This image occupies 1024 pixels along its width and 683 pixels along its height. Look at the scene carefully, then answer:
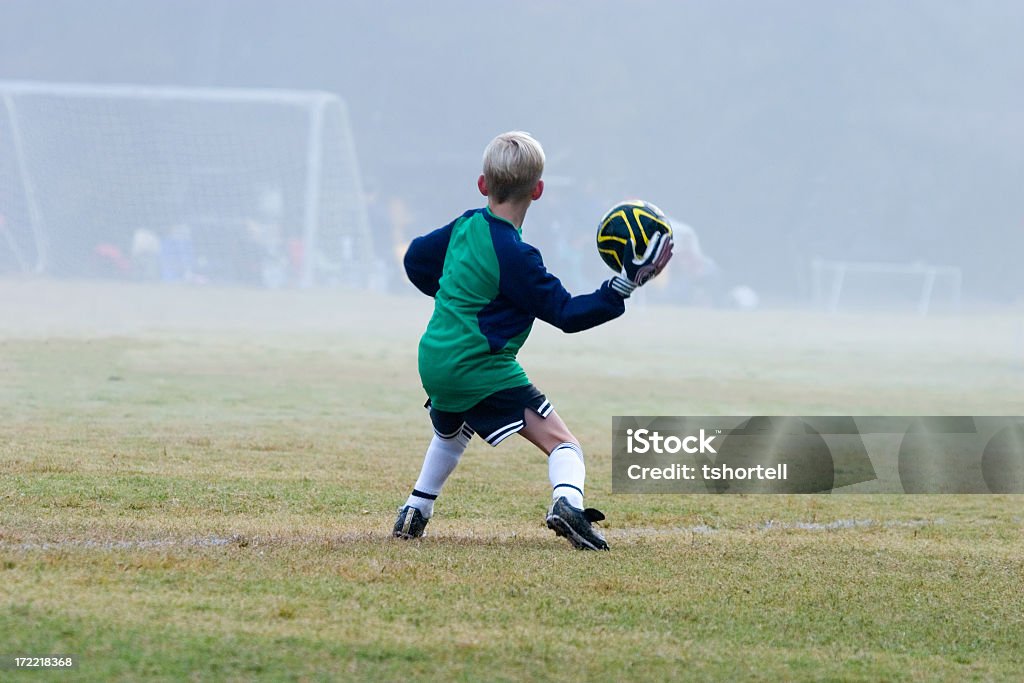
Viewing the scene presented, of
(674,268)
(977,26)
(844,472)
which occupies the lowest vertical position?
(844,472)

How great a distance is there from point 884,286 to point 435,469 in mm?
37878

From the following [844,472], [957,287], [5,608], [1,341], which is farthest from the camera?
[957,287]

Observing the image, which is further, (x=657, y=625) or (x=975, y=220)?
(x=975, y=220)

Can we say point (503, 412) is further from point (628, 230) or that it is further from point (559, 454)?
point (628, 230)

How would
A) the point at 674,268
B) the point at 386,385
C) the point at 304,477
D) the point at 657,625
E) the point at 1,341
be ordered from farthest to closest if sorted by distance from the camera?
1. the point at 674,268
2. the point at 1,341
3. the point at 386,385
4. the point at 304,477
5. the point at 657,625

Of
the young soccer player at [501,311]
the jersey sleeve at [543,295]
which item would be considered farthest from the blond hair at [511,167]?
the jersey sleeve at [543,295]

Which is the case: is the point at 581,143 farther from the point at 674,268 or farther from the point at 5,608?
the point at 5,608

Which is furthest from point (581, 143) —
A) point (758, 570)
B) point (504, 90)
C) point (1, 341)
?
point (758, 570)

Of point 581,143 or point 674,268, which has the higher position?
point 581,143

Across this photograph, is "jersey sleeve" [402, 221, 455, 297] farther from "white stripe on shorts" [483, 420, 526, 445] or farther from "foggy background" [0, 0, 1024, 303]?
"foggy background" [0, 0, 1024, 303]

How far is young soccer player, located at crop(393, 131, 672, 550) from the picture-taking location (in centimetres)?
430

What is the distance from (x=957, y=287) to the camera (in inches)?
1660

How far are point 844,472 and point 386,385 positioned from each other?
725cm

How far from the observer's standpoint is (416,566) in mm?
4008
